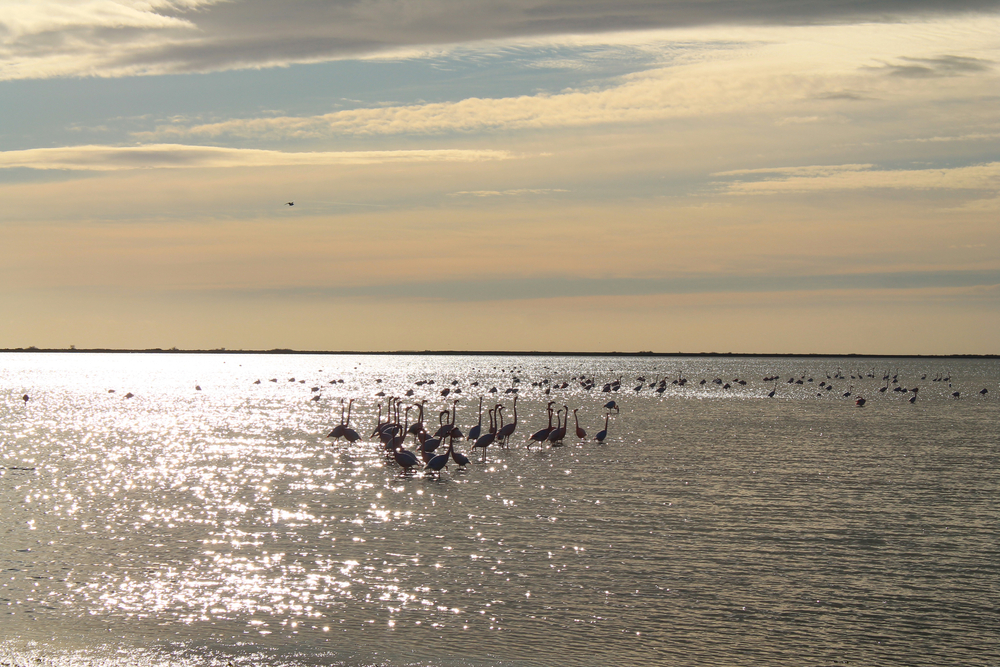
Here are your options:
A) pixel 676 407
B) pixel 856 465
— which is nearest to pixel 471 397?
pixel 676 407

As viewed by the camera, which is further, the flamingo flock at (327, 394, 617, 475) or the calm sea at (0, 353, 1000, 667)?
the flamingo flock at (327, 394, 617, 475)

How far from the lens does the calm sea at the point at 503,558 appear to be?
12.0 meters

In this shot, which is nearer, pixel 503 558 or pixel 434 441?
pixel 503 558

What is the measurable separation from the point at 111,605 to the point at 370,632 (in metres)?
4.17

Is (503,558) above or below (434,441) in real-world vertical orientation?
below

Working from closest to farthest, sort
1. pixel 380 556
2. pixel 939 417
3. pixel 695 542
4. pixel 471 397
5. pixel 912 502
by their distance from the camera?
1. pixel 380 556
2. pixel 695 542
3. pixel 912 502
4. pixel 939 417
5. pixel 471 397

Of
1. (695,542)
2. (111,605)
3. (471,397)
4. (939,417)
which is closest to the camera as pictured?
(111,605)

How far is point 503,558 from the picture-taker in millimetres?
16234

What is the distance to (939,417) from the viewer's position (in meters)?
54.6

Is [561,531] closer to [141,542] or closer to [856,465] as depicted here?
[141,542]

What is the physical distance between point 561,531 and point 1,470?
65.3 ft

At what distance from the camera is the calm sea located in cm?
1205

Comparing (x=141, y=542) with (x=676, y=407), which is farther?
(x=676, y=407)

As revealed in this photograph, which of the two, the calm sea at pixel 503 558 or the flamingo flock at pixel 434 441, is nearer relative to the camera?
the calm sea at pixel 503 558
